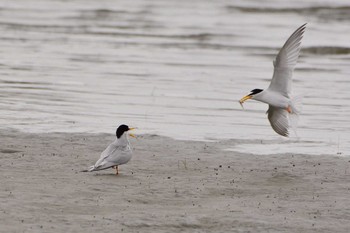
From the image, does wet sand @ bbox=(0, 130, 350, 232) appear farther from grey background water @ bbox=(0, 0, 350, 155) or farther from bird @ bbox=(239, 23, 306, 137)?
grey background water @ bbox=(0, 0, 350, 155)

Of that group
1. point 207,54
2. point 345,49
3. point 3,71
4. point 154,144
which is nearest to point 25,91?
point 3,71

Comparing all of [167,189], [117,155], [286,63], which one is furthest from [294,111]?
[167,189]

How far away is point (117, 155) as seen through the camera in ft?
38.6

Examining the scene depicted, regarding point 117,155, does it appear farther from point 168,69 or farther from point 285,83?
point 168,69

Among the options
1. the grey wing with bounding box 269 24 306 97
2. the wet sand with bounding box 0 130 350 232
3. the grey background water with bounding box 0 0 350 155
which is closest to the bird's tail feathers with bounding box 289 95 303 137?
the grey wing with bounding box 269 24 306 97

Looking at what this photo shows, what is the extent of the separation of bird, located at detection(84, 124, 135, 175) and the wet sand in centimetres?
14

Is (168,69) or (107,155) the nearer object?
(107,155)

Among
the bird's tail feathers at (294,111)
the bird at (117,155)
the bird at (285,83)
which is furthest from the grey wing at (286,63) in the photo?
the bird at (117,155)

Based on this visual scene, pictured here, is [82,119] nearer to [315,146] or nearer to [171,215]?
[315,146]

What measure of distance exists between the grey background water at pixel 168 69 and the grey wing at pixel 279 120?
26cm

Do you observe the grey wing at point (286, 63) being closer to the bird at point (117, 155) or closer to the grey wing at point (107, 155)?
the bird at point (117, 155)

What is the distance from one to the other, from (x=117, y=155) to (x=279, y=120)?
3160 mm

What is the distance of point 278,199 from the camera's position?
10.8 meters

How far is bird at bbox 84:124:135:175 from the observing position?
11.7m
